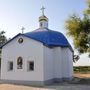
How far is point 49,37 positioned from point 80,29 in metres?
3.27

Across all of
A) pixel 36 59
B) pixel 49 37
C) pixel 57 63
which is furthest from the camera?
pixel 57 63

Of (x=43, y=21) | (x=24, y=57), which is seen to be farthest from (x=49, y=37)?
(x=43, y=21)

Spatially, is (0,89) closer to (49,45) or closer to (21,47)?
(21,47)

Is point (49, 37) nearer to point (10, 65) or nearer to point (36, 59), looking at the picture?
point (36, 59)

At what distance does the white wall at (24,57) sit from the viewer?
864 inches

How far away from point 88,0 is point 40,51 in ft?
22.6

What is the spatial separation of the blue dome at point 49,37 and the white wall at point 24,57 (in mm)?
898

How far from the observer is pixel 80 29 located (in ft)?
77.3

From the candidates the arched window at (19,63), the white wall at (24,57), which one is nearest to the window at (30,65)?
the white wall at (24,57)

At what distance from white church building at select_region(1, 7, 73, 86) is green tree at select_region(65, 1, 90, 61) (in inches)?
Result: 78.0

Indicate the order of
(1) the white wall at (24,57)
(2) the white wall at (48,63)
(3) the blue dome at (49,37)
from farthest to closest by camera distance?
(3) the blue dome at (49,37) < (2) the white wall at (48,63) < (1) the white wall at (24,57)

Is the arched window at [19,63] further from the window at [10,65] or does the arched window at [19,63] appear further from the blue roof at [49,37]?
the blue roof at [49,37]

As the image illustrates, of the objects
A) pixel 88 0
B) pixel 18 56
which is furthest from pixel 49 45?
pixel 88 0

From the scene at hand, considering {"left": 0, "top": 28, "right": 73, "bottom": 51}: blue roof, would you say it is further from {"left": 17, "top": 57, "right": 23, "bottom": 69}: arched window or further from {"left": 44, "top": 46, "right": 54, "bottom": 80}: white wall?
{"left": 17, "top": 57, "right": 23, "bottom": 69}: arched window
